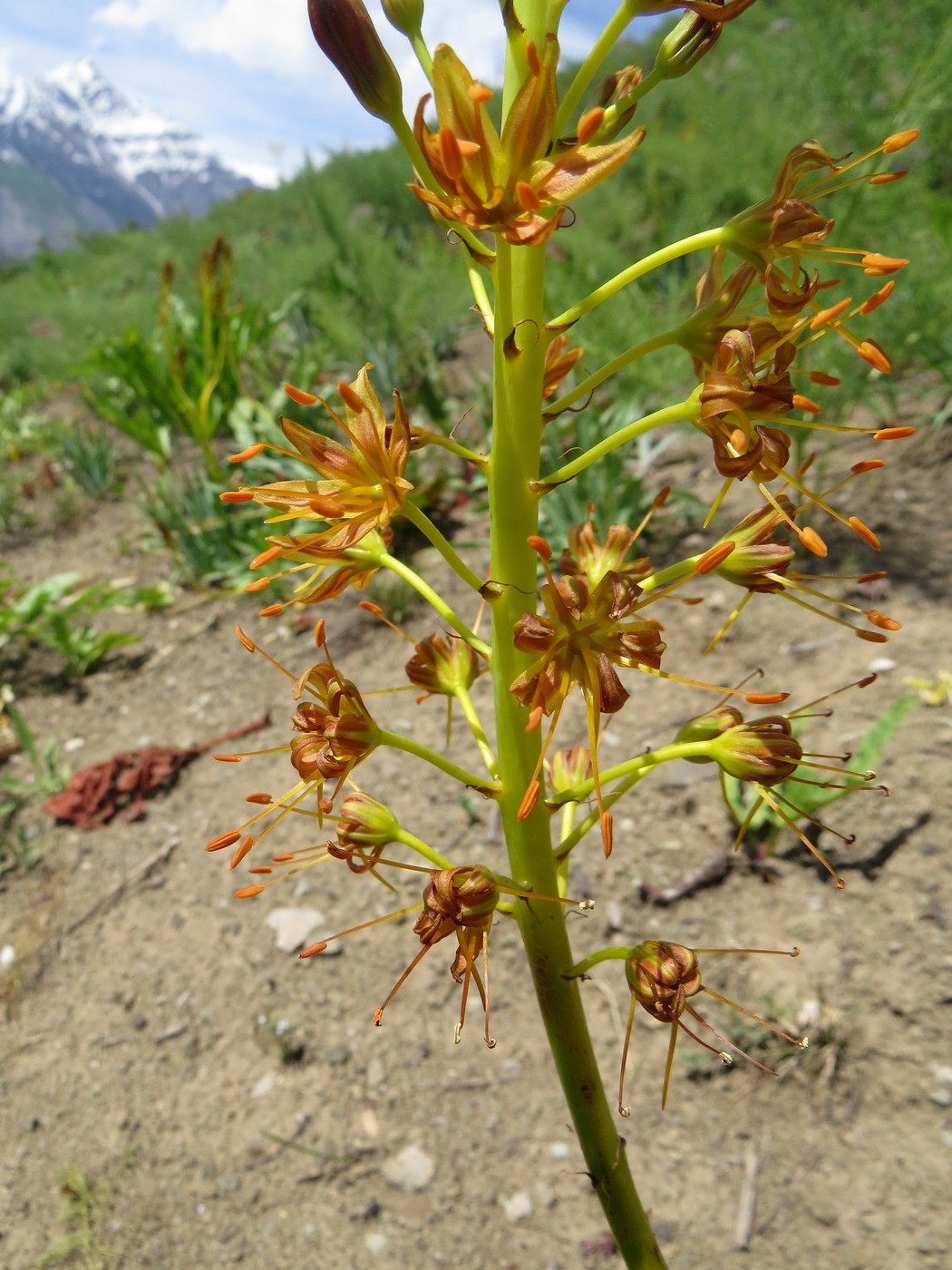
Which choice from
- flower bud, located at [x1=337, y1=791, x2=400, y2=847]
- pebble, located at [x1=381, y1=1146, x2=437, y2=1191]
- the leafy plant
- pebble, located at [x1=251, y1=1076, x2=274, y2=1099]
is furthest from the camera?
the leafy plant

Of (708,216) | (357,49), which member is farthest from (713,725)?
(708,216)

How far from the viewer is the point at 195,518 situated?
16.0ft

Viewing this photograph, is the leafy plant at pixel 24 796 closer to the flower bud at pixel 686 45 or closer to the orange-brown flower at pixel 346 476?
the orange-brown flower at pixel 346 476

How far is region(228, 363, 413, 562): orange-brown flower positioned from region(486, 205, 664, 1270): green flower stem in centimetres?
14

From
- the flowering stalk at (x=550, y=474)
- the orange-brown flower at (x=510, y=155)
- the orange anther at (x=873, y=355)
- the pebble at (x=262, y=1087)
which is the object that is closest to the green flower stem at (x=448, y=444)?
the flowering stalk at (x=550, y=474)

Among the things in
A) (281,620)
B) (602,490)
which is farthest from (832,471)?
(281,620)

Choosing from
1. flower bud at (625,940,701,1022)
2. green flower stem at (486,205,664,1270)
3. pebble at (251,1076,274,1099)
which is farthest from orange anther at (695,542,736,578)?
pebble at (251,1076,274,1099)

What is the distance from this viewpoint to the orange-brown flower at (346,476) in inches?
40.8

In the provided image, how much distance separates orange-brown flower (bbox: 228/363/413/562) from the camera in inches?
40.8

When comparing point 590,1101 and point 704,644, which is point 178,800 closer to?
point 704,644

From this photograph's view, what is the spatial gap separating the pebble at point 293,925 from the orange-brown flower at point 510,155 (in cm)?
242

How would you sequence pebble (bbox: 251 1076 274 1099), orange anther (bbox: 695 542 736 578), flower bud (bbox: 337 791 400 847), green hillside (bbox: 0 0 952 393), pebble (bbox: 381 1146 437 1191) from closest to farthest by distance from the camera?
orange anther (bbox: 695 542 736 578) → flower bud (bbox: 337 791 400 847) → pebble (bbox: 381 1146 437 1191) → pebble (bbox: 251 1076 274 1099) → green hillside (bbox: 0 0 952 393)

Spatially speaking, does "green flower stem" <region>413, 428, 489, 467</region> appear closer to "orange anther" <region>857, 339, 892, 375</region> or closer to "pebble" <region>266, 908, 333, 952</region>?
"orange anther" <region>857, 339, 892, 375</region>

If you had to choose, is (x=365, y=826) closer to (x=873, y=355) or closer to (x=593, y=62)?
(x=873, y=355)
